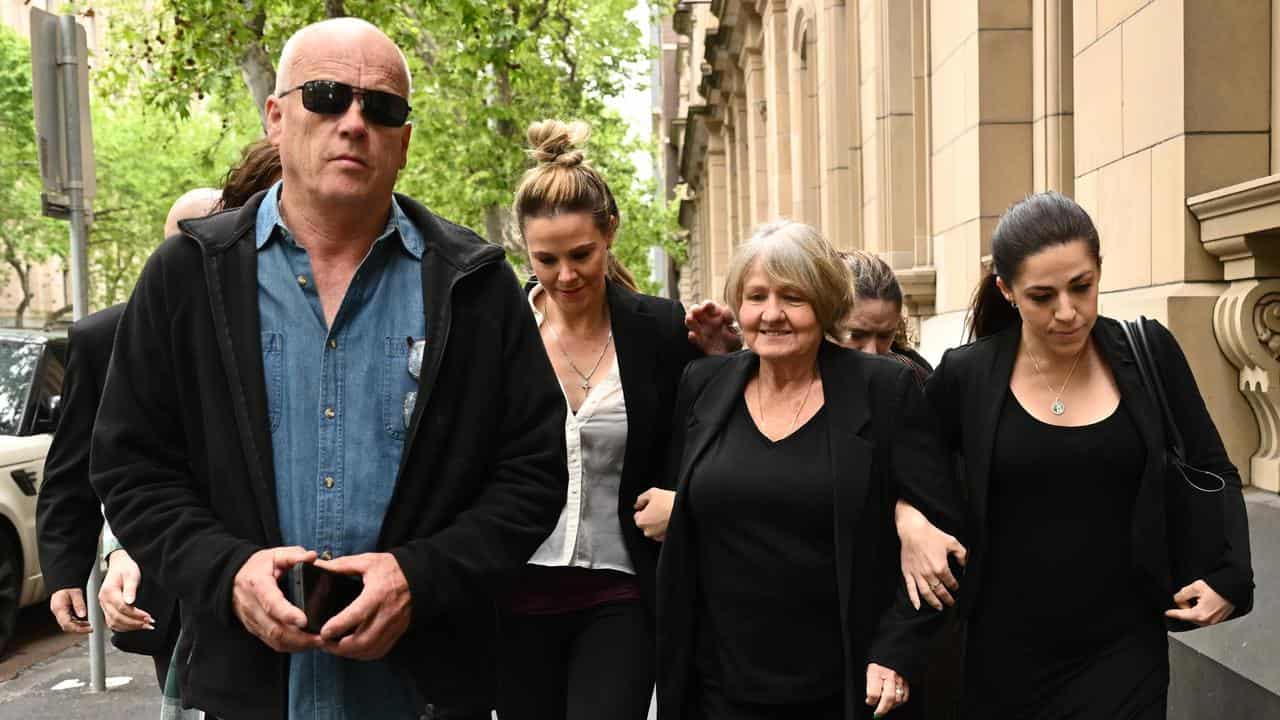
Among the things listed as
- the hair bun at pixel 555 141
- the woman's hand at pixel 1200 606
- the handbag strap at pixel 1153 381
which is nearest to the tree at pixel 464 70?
the hair bun at pixel 555 141

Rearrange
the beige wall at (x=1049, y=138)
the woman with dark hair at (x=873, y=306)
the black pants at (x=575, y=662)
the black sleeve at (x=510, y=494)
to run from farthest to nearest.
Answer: the beige wall at (x=1049, y=138), the woman with dark hair at (x=873, y=306), the black pants at (x=575, y=662), the black sleeve at (x=510, y=494)

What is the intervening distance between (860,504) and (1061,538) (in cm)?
53

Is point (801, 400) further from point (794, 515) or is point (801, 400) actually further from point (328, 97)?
point (328, 97)

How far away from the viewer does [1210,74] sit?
5.21m

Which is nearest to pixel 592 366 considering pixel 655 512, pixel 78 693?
pixel 655 512

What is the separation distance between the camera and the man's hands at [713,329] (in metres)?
4.15

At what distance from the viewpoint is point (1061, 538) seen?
11.4ft

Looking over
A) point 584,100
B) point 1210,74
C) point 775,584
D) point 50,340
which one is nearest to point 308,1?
point 50,340

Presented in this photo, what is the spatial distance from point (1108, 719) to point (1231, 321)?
6.93 ft

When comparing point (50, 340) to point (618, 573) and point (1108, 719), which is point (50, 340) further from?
point (1108, 719)

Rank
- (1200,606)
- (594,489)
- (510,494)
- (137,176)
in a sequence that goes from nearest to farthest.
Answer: (510,494) < (1200,606) < (594,489) < (137,176)

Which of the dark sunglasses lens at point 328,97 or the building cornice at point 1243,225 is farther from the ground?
the dark sunglasses lens at point 328,97

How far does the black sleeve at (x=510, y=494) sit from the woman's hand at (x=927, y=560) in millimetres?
984

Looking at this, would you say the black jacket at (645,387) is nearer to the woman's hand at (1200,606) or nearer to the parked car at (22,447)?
the woman's hand at (1200,606)
